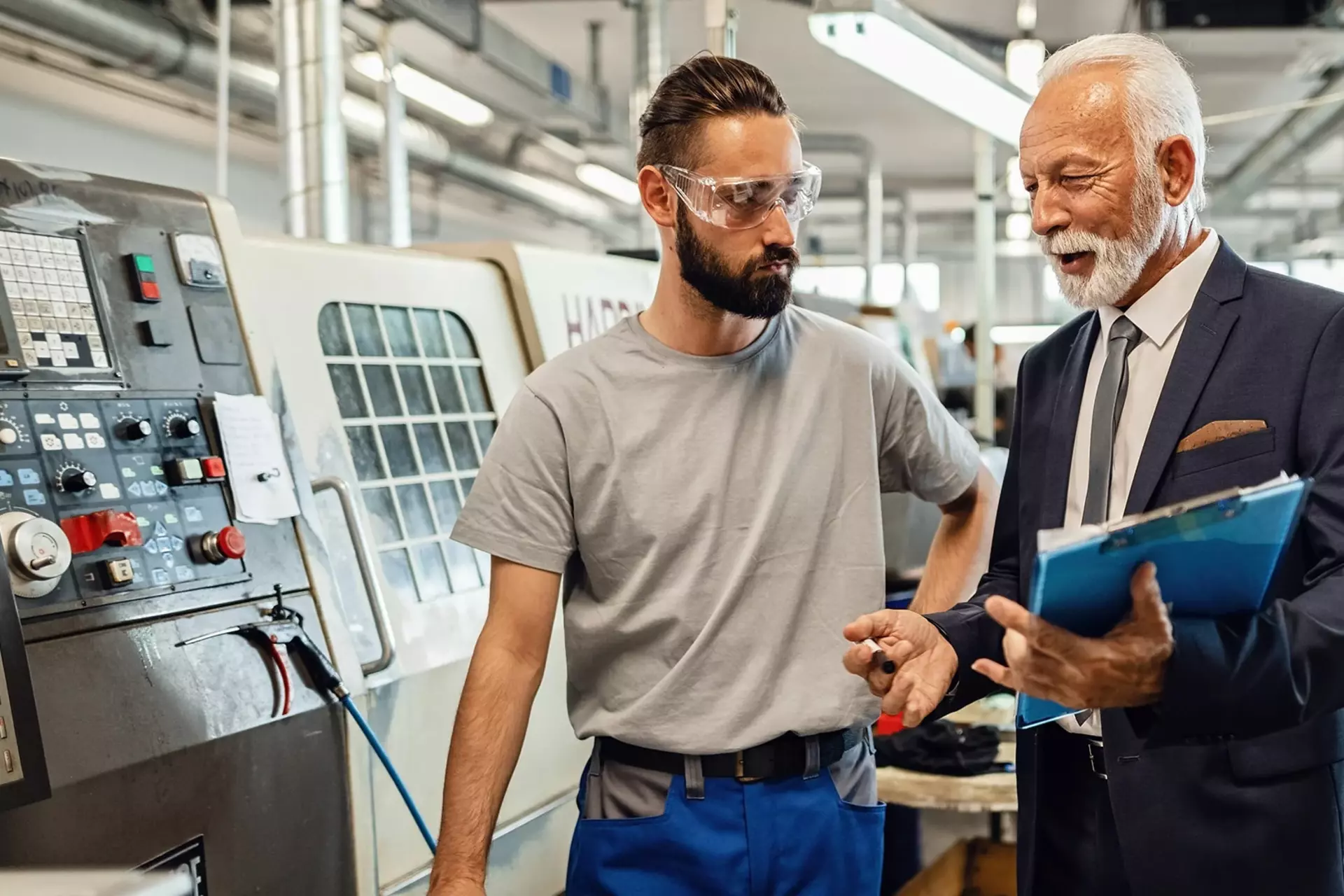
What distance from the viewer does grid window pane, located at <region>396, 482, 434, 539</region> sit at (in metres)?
2.04

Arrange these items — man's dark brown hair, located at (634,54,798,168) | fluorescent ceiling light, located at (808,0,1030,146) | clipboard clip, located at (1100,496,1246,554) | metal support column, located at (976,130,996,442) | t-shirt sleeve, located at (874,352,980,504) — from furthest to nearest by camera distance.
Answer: metal support column, located at (976,130,996,442) → fluorescent ceiling light, located at (808,0,1030,146) → t-shirt sleeve, located at (874,352,980,504) → man's dark brown hair, located at (634,54,798,168) → clipboard clip, located at (1100,496,1246,554)

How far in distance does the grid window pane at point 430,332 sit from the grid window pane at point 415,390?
1.9 inches

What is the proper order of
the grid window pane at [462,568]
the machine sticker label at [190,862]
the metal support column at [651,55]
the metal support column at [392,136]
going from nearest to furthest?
1. the machine sticker label at [190,862]
2. the grid window pane at [462,568]
3. the metal support column at [651,55]
4. the metal support column at [392,136]

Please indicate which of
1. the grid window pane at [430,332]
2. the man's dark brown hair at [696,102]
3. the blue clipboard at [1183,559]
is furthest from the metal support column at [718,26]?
the blue clipboard at [1183,559]

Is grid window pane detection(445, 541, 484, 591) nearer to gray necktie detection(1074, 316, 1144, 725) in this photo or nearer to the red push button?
the red push button

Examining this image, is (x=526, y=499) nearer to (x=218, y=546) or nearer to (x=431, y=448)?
(x=218, y=546)

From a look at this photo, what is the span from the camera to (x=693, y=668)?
1507 millimetres

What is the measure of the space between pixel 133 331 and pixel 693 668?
31.7 inches

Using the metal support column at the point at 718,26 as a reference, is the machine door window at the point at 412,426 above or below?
below

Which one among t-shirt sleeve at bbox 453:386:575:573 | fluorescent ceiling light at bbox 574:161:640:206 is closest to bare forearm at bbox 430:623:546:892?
t-shirt sleeve at bbox 453:386:575:573

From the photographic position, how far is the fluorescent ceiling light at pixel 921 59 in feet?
7.31

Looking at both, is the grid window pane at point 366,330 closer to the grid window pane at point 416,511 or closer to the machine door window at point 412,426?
the machine door window at point 412,426

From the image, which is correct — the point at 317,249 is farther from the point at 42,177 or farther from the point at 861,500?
the point at 861,500

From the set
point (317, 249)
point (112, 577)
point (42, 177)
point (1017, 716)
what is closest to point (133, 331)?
point (42, 177)
